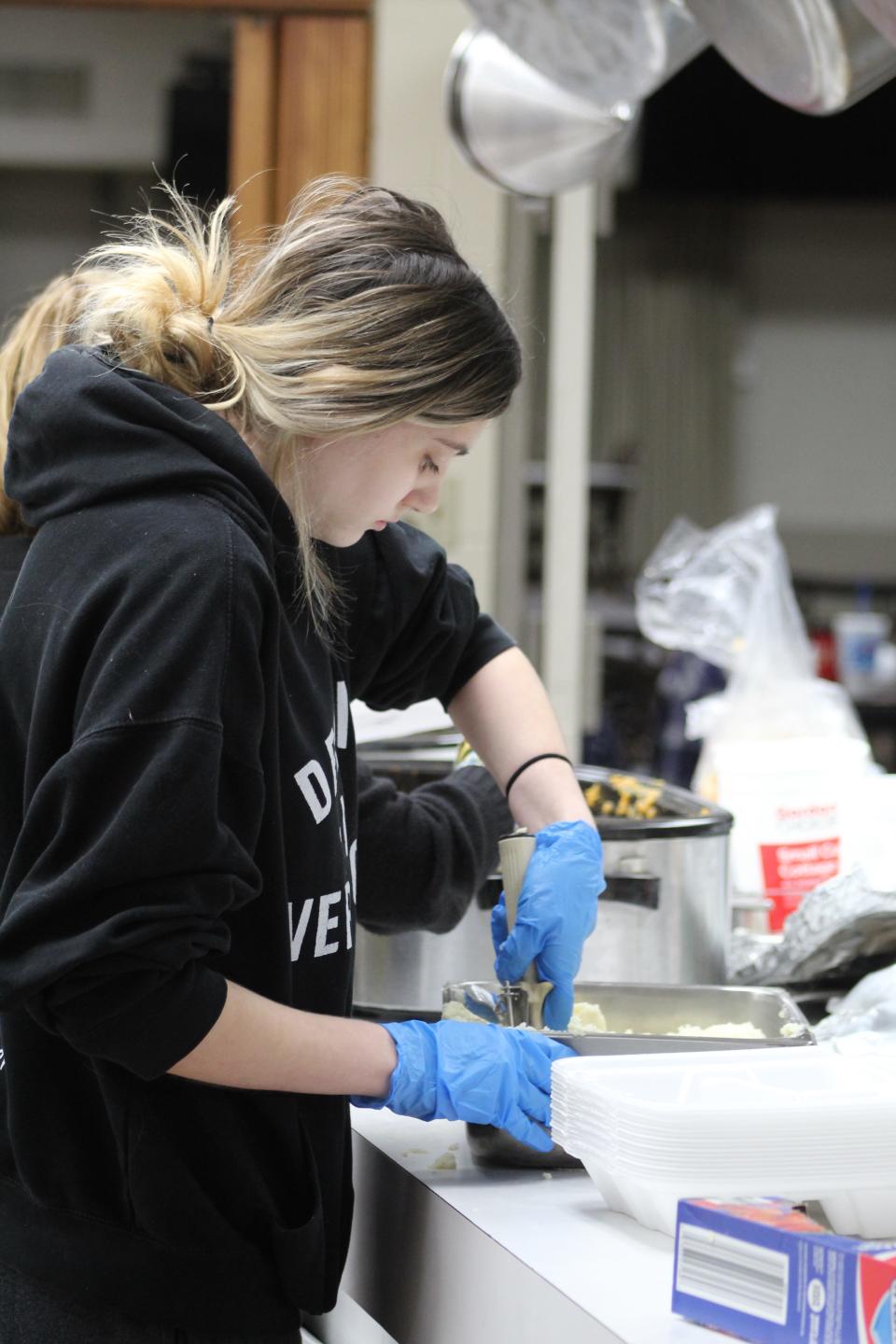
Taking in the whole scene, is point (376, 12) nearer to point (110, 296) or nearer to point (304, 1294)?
point (110, 296)

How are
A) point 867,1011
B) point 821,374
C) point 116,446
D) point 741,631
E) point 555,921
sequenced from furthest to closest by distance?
point 821,374
point 741,631
point 867,1011
point 555,921
point 116,446

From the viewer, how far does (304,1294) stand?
1.00 meters

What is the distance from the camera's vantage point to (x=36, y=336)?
4.72 ft

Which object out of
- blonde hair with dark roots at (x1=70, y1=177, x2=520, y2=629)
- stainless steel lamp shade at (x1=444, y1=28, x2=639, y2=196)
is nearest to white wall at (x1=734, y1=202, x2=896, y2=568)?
stainless steel lamp shade at (x1=444, y1=28, x2=639, y2=196)

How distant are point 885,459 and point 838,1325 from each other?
8405 millimetres

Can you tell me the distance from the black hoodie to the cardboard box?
0.29 metres

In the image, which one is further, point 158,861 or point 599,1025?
point 599,1025

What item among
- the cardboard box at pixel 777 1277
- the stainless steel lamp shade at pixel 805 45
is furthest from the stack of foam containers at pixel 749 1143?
the stainless steel lamp shade at pixel 805 45

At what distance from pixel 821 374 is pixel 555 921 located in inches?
312

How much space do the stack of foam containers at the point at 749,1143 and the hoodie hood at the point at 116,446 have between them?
424 millimetres

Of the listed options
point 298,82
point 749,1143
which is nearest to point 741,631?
point 749,1143

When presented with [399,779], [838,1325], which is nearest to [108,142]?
[399,779]

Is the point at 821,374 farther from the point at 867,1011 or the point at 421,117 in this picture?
the point at 867,1011

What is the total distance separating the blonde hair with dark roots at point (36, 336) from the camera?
134 cm
